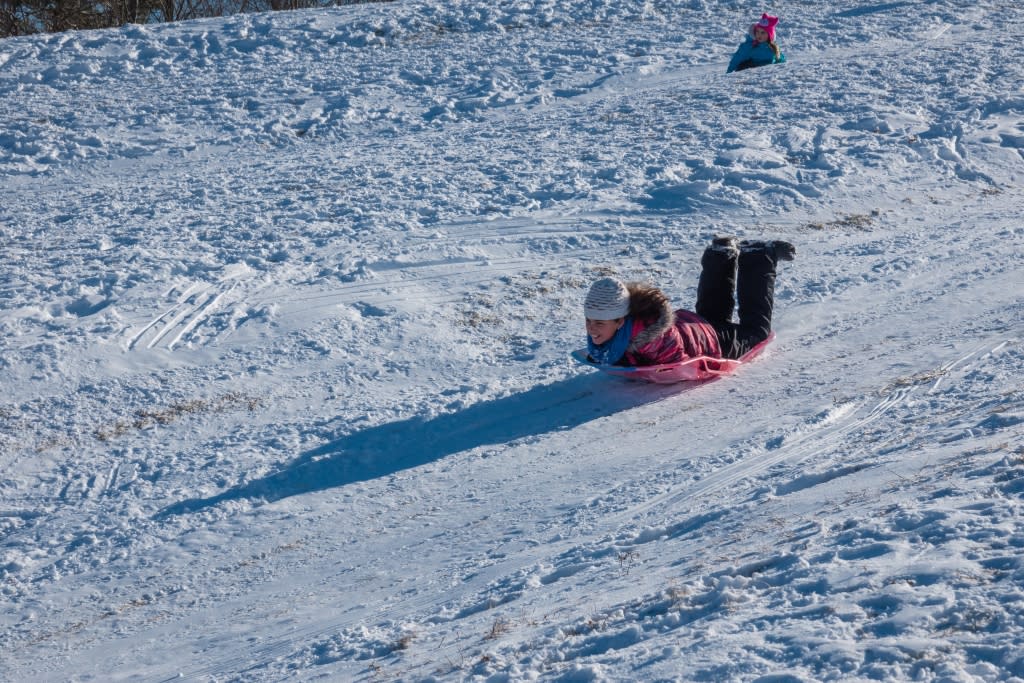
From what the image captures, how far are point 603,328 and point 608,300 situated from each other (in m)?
0.19

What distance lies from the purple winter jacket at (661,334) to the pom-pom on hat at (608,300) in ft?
0.32

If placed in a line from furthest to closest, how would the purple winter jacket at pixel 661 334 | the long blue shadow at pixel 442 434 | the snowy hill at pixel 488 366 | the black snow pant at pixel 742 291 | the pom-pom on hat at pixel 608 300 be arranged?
the black snow pant at pixel 742 291 < the purple winter jacket at pixel 661 334 < the pom-pom on hat at pixel 608 300 < the long blue shadow at pixel 442 434 < the snowy hill at pixel 488 366

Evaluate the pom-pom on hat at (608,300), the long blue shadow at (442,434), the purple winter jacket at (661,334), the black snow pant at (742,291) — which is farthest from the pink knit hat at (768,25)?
the pom-pom on hat at (608,300)

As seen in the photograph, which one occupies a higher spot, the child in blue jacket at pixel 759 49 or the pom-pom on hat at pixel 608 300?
the child in blue jacket at pixel 759 49

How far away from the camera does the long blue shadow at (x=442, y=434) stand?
518cm

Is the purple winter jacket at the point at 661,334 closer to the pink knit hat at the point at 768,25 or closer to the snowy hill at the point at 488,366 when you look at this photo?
the snowy hill at the point at 488,366

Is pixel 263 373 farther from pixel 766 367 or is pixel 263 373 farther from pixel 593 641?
pixel 593 641

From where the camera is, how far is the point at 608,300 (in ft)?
18.1

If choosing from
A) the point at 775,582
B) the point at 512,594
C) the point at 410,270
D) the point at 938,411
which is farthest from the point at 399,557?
the point at 410,270

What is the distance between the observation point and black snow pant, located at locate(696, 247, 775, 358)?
6246mm

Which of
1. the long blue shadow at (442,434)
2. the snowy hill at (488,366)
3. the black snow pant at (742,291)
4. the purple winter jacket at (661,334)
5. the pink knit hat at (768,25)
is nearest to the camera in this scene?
the snowy hill at (488,366)

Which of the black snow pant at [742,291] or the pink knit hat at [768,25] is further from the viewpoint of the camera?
the pink knit hat at [768,25]

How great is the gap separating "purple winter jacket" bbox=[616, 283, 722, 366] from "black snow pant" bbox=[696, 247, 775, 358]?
231 millimetres

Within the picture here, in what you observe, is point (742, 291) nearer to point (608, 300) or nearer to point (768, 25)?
point (608, 300)
